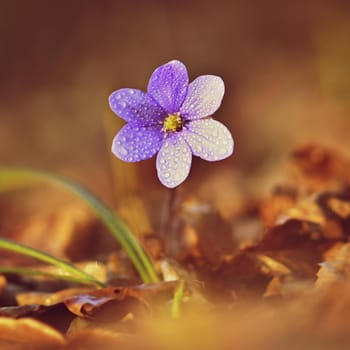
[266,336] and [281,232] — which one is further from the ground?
[281,232]

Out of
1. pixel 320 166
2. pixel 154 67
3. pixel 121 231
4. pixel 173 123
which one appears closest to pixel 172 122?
pixel 173 123

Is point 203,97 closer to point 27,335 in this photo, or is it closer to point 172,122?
point 172,122

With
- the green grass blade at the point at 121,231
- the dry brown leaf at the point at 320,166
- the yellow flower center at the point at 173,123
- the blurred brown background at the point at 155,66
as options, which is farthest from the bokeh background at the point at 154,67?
the yellow flower center at the point at 173,123

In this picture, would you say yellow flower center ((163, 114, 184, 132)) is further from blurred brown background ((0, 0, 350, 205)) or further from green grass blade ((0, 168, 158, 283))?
blurred brown background ((0, 0, 350, 205))

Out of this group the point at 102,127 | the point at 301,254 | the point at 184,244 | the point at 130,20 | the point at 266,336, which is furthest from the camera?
the point at 130,20

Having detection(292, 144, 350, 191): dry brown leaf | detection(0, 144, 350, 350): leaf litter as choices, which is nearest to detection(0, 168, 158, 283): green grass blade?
detection(0, 144, 350, 350): leaf litter

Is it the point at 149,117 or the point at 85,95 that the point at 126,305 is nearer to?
the point at 149,117

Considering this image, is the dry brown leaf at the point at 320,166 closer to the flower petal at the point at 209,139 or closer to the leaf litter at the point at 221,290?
the leaf litter at the point at 221,290

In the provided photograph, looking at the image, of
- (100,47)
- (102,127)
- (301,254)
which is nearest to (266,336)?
(301,254)
